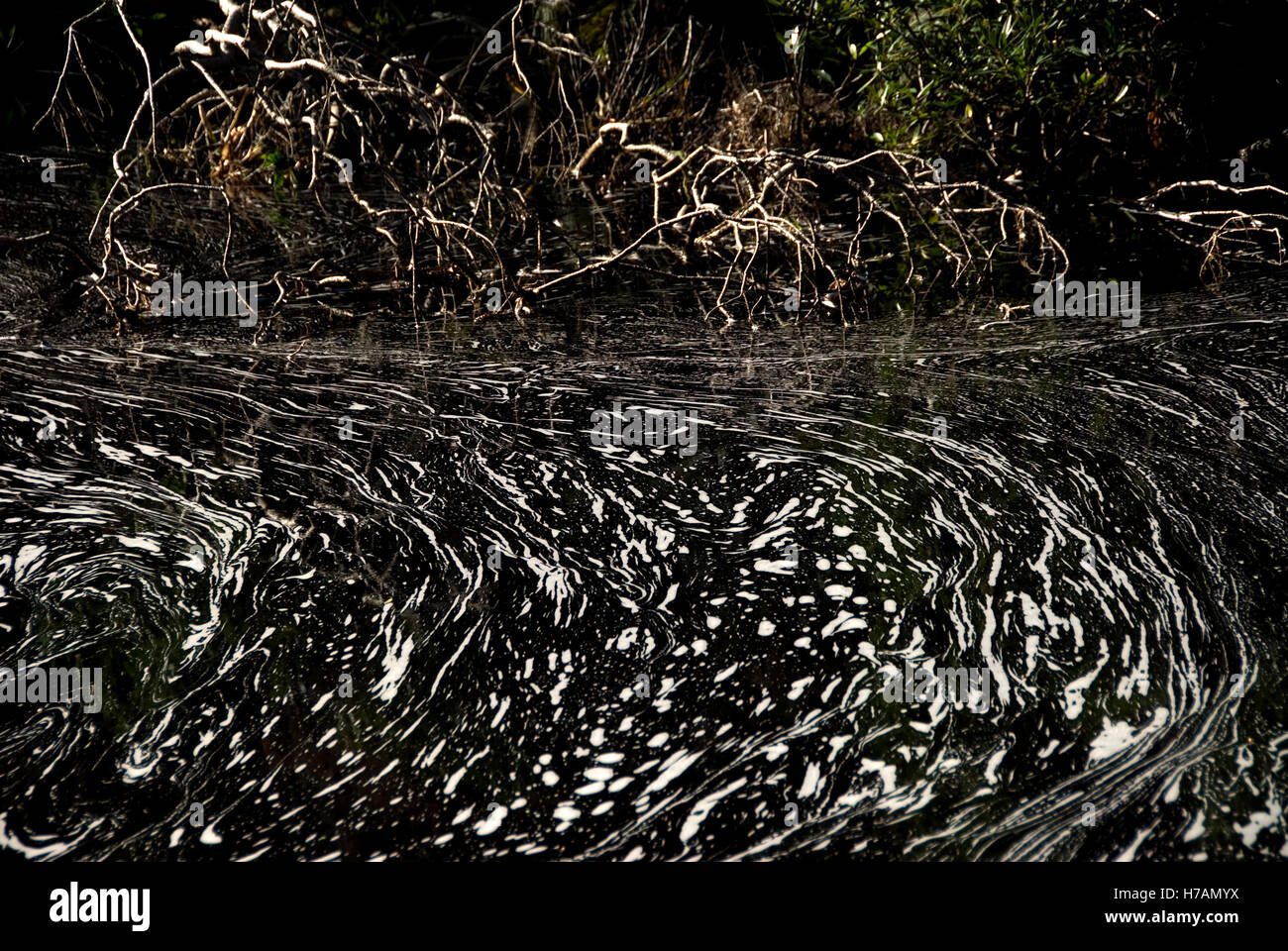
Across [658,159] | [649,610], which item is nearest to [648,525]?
[649,610]

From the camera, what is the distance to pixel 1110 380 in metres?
2.54

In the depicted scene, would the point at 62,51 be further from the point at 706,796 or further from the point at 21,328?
the point at 706,796

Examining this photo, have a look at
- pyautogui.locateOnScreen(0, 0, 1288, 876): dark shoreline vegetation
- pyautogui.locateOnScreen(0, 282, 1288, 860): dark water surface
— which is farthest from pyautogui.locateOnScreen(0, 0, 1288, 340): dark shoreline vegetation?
pyautogui.locateOnScreen(0, 282, 1288, 860): dark water surface

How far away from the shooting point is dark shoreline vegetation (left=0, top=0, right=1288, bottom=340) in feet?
11.1

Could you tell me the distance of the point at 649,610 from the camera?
64.4 inches

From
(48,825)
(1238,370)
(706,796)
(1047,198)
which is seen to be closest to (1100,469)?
(1238,370)

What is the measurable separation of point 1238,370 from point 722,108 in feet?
11.7

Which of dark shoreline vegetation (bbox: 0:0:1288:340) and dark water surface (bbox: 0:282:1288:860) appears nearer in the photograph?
dark water surface (bbox: 0:282:1288:860)

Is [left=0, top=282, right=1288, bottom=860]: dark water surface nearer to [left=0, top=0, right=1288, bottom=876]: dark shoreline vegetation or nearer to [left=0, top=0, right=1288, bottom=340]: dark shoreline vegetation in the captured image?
[left=0, top=0, right=1288, bottom=876]: dark shoreline vegetation

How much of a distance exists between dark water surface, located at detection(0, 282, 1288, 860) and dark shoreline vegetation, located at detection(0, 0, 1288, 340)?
0.82 meters

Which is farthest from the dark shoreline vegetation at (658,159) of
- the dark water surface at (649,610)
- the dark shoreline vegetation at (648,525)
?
the dark water surface at (649,610)

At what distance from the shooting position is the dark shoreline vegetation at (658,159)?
3398mm

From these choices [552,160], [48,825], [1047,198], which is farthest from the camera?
[552,160]

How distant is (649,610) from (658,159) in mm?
3118
